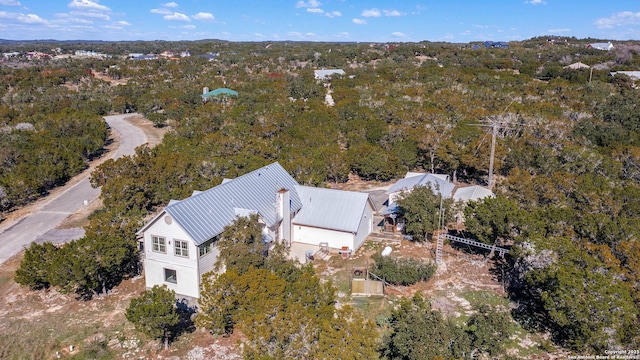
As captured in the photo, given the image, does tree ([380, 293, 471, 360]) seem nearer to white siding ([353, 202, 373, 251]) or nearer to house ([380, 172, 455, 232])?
white siding ([353, 202, 373, 251])

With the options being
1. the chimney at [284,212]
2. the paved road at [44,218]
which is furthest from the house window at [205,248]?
the paved road at [44,218]

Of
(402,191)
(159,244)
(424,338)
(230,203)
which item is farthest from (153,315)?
(402,191)

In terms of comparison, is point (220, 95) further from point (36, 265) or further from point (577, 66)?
point (577, 66)

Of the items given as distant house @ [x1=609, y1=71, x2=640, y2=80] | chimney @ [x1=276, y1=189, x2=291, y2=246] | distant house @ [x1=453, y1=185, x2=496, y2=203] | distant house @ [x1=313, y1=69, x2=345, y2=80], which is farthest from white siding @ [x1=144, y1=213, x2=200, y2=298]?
distant house @ [x1=609, y1=71, x2=640, y2=80]

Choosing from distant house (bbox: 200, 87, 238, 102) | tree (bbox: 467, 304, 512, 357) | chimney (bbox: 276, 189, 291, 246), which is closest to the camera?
tree (bbox: 467, 304, 512, 357)

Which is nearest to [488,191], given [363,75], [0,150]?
[0,150]

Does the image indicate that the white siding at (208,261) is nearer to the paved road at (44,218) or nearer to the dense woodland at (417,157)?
the dense woodland at (417,157)
